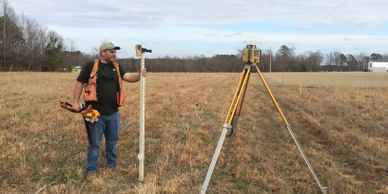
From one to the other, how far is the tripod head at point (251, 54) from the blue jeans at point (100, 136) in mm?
2358

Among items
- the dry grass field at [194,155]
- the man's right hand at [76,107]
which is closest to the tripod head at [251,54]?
the dry grass field at [194,155]

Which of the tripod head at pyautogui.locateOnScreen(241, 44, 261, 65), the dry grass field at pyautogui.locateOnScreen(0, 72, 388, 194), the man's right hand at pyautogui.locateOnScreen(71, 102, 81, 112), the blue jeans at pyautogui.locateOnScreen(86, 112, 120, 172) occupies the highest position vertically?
the tripod head at pyautogui.locateOnScreen(241, 44, 261, 65)

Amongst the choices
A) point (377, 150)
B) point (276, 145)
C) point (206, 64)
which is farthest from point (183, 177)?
point (206, 64)

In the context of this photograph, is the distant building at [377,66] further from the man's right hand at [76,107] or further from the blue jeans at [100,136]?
the man's right hand at [76,107]

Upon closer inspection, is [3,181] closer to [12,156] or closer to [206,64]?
[12,156]

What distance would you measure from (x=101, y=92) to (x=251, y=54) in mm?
2400

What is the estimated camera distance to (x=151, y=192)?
5.95 meters

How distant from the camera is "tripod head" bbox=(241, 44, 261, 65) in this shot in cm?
608

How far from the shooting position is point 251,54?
19.9 ft

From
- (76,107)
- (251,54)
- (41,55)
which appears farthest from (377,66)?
(76,107)

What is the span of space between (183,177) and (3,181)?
8.33ft

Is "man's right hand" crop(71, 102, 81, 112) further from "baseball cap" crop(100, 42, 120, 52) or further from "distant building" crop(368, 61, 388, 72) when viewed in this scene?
"distant building" crop(368, 61, 388, 72)

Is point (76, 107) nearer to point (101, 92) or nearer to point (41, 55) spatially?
point (101, 92)

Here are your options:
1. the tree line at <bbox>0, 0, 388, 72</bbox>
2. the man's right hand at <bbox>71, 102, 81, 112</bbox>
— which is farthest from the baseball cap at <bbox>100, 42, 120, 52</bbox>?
the tree line at <bbox>0, 0, 388, 72</bbox>
